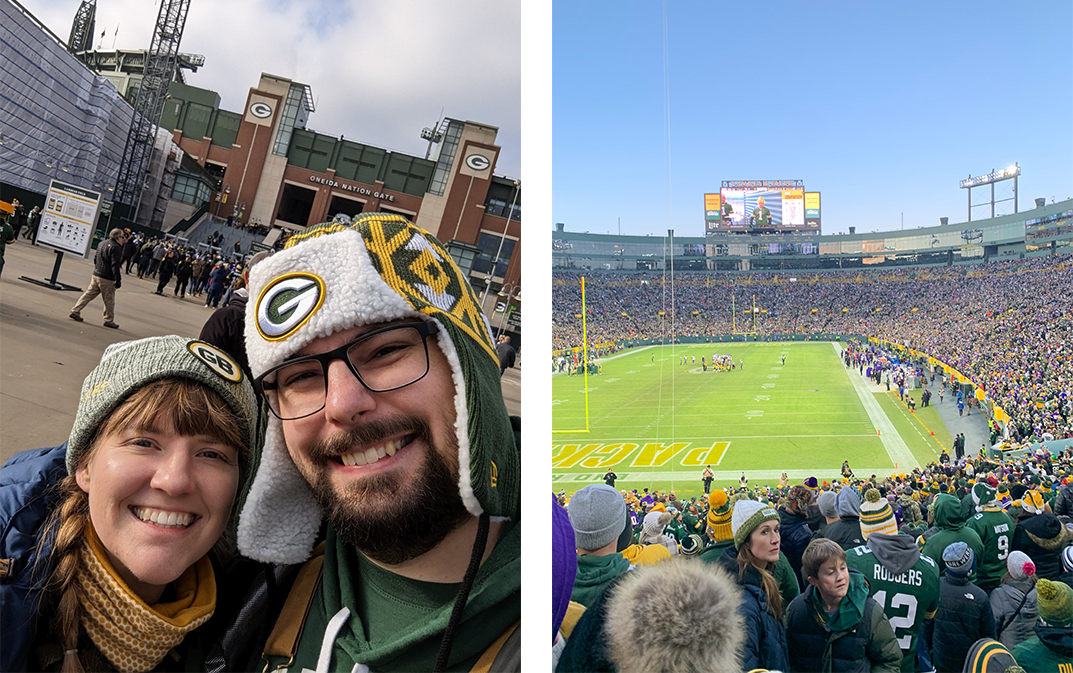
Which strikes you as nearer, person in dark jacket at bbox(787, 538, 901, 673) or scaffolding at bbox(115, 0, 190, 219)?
scaffolding at bbox(115, 0, 190, 219)

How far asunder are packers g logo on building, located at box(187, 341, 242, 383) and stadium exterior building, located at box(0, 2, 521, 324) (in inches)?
12.8

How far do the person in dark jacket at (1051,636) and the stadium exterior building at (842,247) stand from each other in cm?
111

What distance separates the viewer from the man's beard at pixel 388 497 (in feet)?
3.35

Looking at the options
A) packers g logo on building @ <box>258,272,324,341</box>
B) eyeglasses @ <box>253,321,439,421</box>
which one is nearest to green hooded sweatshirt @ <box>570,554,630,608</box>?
eyeglasses @ <box>253,321,439,421</box>

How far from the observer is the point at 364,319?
1.00 m

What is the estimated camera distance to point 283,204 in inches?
54.6

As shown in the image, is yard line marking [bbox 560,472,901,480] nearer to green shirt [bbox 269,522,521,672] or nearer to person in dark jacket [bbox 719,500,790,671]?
person in dark jacket [bbox 719,500,790,671]

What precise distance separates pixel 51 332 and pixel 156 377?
415 millimetres

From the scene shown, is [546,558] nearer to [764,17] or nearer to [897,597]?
[897,597]

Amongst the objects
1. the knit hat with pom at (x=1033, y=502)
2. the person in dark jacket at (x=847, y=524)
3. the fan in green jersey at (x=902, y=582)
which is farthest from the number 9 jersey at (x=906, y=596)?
the knit hat with pom at (x=1033, y=502)

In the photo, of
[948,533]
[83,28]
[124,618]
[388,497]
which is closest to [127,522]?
[124,618]

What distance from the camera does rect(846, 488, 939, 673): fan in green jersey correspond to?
6.79 feet

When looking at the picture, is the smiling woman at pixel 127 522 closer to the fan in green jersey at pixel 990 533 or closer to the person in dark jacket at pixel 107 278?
the person in dark jacket at pixel 107 278

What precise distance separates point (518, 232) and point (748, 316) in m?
1.50
